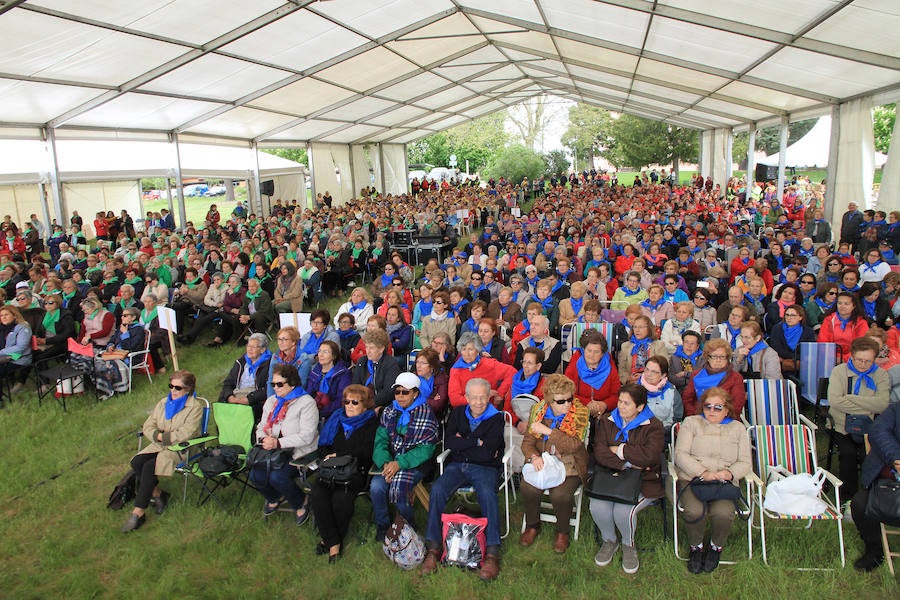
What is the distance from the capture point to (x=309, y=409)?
417 centimetres

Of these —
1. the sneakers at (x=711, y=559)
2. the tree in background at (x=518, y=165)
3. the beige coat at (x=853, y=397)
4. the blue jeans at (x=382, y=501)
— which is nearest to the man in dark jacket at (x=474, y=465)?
the blue jeans at (x=382, y=501)

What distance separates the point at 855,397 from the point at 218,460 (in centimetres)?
425

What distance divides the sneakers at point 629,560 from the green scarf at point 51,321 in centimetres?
662

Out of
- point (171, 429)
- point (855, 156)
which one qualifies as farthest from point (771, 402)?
point (855, 156)

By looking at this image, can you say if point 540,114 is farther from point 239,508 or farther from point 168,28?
point 239,508

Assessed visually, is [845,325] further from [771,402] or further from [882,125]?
[882,125]

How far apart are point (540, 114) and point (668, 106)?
32005mm

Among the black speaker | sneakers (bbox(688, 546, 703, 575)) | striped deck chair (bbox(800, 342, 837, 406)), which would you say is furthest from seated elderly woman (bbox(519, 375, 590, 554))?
the black speaker

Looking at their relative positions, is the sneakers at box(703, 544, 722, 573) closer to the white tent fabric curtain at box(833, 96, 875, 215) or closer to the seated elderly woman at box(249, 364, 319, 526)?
the seated elderly woman at box(249, 364, 319, 526)

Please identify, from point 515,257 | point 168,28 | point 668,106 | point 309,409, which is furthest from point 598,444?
point 668,106

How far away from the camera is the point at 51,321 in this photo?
22.7 feet

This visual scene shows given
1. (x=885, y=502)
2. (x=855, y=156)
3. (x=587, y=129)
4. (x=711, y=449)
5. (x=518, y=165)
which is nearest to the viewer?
(x=885, y=502)

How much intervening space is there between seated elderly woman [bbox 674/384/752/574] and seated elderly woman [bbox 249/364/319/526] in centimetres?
241

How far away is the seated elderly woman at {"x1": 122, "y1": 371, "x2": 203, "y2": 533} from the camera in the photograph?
13.8 ft
